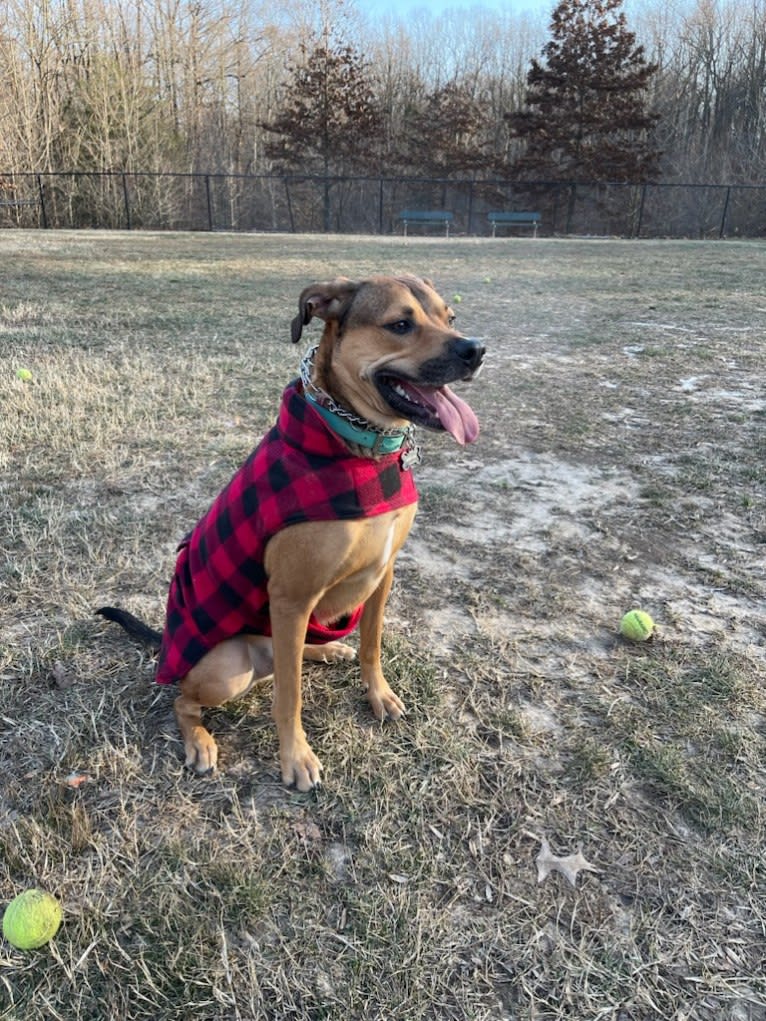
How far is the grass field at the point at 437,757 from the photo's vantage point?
5.32 ft

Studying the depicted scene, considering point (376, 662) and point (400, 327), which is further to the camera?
point (376, 662)

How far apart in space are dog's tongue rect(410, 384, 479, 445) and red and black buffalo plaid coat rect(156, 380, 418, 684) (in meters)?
0.19

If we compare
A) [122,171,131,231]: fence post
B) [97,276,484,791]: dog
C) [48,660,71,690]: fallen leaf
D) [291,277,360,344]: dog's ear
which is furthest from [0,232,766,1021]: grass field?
[122,171,131,231]: fence post

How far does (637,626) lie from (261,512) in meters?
1.67

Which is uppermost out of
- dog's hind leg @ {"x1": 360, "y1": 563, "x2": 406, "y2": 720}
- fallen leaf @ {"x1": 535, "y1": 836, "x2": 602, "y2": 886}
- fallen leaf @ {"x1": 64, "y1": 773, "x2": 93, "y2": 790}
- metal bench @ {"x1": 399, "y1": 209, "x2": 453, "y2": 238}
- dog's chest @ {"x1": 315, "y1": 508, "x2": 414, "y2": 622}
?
metal bench @ {"x1": 399, "y1": 209, "x2": 453, "y2": 238}

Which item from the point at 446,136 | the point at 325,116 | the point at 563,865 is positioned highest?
the point at 325,116

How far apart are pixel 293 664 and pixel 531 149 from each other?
35407 mm

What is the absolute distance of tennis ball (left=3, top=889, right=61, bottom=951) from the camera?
1.64 meters

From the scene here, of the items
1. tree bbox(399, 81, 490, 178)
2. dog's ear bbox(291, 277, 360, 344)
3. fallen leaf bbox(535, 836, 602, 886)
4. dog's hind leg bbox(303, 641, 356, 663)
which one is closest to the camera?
fallen leaf bbox(535, 836, 602, 886)

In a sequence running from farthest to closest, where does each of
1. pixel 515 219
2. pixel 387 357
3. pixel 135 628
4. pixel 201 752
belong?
1. pixel 515 219
2. pixel 135 628
3. pixel 201 752
4. pixel 387 357

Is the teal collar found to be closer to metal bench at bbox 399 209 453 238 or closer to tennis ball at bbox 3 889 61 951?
tennis ball at bbox 3 889 61 951

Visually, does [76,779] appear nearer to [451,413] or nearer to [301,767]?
[301,767]

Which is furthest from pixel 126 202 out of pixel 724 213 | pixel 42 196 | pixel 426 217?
pixel 724 213

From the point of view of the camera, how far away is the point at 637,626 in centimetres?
280
